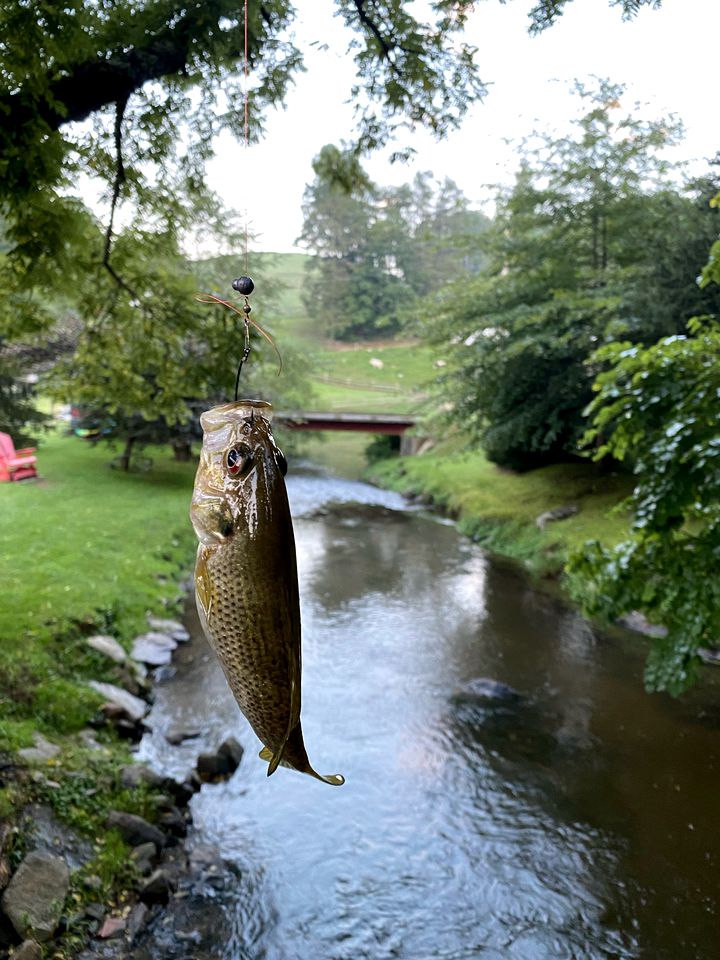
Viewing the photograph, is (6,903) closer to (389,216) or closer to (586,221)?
(586,221)

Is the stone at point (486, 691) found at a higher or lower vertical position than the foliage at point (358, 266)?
lower

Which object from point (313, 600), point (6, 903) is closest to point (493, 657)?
point (313, 600)

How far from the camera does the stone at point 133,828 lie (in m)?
5.79

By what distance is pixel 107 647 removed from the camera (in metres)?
8.89

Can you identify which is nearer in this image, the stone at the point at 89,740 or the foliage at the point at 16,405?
the stone at the point at 89,740

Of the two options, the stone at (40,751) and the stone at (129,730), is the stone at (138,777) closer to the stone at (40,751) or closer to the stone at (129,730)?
the stone at (40,751)

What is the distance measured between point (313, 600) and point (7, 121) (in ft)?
32.6

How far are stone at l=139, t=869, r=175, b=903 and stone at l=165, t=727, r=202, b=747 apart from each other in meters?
2.32

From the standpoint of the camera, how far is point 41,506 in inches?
578

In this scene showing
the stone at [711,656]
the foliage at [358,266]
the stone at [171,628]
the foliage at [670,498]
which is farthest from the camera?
the foliage at [358,266]

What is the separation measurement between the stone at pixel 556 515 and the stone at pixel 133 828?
40.4 feet

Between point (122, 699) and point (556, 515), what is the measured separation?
37.5 ft

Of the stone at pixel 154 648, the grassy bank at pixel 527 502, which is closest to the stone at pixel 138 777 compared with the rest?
the stone at pixel 154 648

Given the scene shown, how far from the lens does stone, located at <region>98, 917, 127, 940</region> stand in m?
4.85
